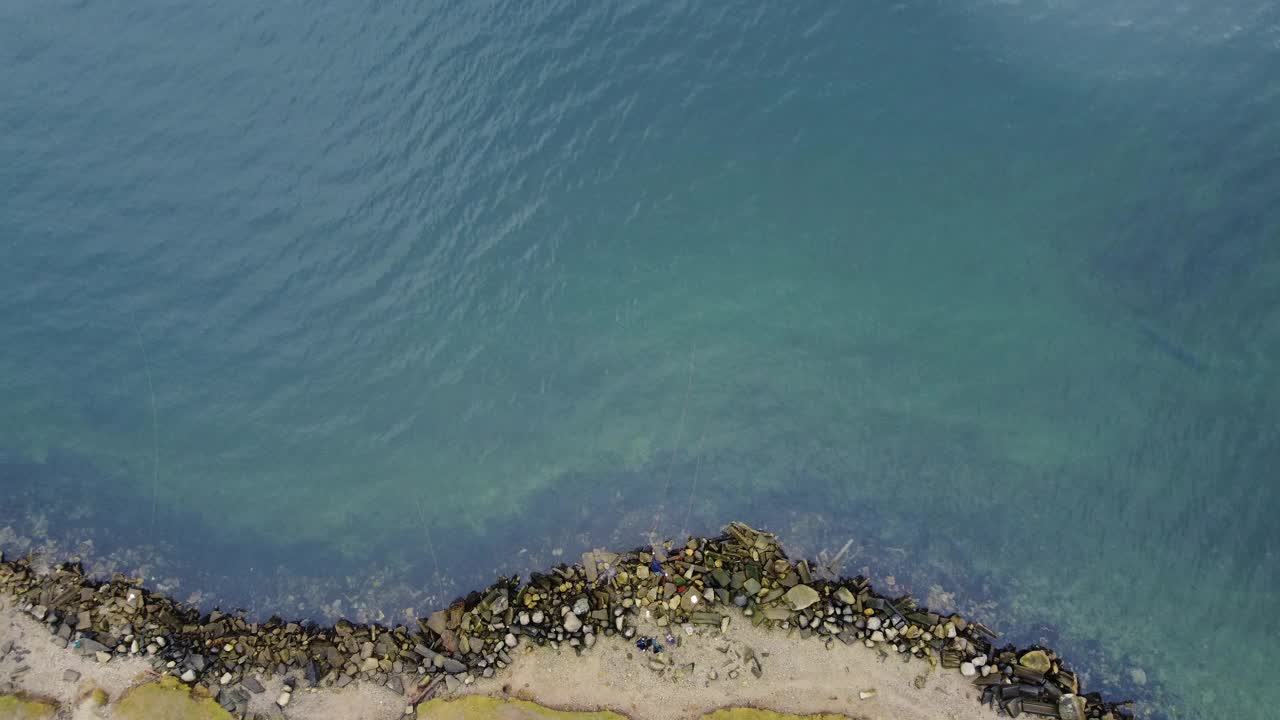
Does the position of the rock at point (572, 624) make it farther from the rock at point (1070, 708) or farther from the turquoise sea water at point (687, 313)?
the rock at point (1070, 708)

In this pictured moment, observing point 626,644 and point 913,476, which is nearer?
point 626,644

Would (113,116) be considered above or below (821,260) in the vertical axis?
above

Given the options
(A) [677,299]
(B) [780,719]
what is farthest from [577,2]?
(B) [780,719]

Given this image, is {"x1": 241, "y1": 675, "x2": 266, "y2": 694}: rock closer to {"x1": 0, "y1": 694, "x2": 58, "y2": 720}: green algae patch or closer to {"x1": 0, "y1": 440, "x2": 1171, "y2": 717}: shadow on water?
{"x1": 0, "y1": 440, "x2": 1171, "y2": 717}: shadow on water

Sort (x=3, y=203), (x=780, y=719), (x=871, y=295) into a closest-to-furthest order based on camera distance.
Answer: (x=780, y=719) → (x=871, y=295) → (x=3, y=203)

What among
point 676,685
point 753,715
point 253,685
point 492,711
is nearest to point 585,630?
point 676,685

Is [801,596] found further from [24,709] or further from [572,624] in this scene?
[24,709]

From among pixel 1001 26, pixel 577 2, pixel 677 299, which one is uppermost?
pixel 577 2

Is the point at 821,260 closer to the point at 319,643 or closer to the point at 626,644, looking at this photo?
the point at 626,644
